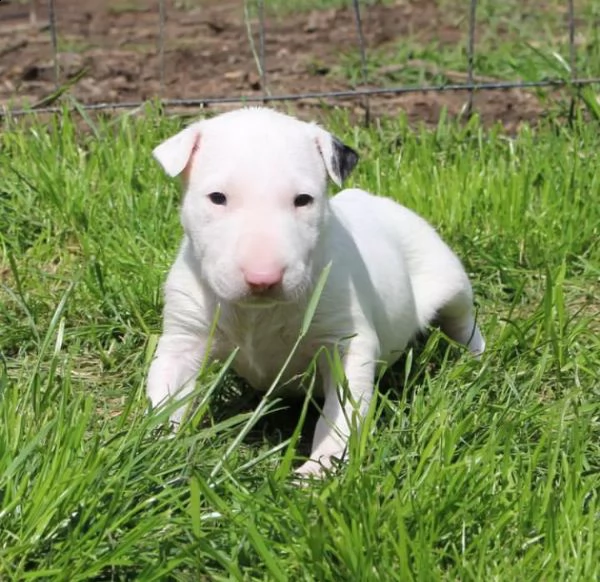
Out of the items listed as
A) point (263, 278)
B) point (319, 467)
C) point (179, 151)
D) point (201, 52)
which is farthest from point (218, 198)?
point (201, 52)

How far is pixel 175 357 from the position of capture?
3703mm

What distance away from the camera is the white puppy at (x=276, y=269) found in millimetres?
3168

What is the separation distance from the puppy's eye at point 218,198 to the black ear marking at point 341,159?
0.40 metres

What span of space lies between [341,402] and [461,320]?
1.27 metres

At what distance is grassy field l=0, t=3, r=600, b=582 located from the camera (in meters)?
2.75

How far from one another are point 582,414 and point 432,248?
100 cm

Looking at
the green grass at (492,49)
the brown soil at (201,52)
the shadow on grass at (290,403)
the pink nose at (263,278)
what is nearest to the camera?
the pink nose at (263,278)

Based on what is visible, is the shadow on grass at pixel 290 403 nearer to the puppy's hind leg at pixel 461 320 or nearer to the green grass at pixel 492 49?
the puppy's hind leg at pixel 461 320

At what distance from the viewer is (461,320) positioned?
4.48 metres

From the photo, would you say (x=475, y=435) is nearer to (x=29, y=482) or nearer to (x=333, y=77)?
(x=29, y=482)

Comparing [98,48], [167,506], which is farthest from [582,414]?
[98,48]

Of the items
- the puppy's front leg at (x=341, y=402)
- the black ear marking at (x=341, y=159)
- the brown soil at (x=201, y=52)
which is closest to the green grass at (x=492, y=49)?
the brown soil at (x=201, y=52)

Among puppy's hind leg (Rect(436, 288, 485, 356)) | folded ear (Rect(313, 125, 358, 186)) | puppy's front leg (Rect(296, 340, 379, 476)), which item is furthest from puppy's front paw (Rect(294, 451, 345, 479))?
puppy's hind leg (Rect(436, 288, 485, 356))

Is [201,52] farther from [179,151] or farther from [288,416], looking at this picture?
[179,151]
